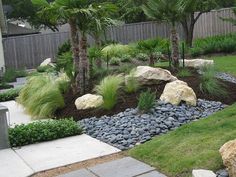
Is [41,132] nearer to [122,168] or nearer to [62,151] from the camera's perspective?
[62,151]

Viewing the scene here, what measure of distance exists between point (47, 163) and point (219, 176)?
241 cm

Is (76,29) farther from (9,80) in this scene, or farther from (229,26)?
(229,26)

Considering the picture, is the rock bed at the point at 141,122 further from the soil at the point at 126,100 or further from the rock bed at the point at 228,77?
the rock bed at the point at 228,77

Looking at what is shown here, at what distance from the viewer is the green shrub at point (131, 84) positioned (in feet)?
28.4

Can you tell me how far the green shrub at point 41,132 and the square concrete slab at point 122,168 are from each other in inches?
67.2

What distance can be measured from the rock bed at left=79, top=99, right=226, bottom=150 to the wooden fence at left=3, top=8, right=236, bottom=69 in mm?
15015

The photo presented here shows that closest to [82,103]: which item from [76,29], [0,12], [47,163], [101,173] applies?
[76,29]

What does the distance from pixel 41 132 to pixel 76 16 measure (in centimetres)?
304

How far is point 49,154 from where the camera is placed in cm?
622

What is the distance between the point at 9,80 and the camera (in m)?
17.0

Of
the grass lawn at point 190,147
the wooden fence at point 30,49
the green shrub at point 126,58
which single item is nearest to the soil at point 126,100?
the grass lawn at point 190,147

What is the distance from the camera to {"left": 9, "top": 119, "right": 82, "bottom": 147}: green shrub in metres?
6.77

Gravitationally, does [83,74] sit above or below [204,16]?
below

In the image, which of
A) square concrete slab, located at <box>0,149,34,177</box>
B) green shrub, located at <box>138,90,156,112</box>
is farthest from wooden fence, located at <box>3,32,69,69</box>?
square concrete slab, located at <box>0,149,34,177</box>
